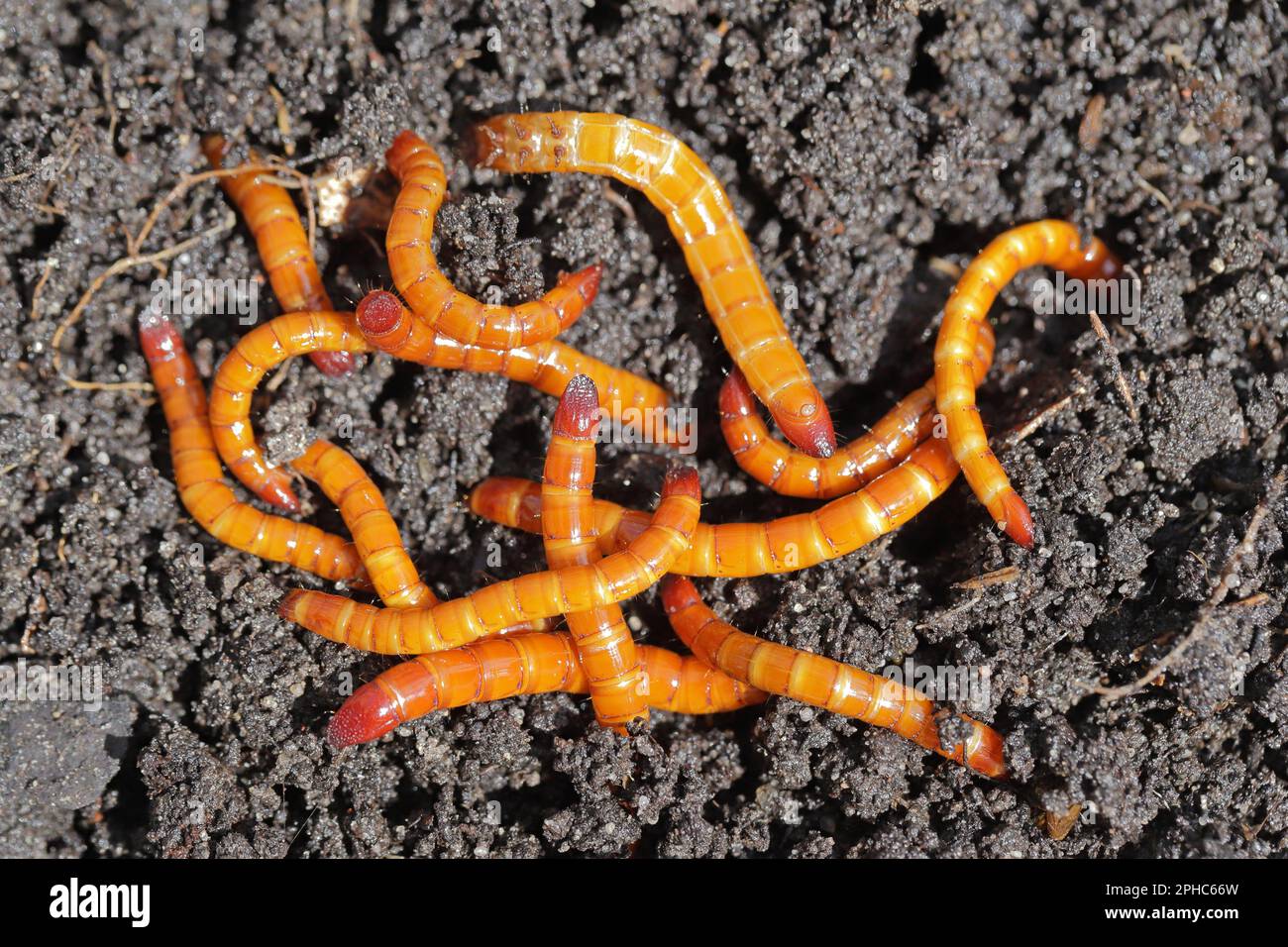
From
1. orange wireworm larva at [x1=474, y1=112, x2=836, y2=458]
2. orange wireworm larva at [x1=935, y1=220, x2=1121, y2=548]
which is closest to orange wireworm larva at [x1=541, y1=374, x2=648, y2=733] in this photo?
orange wireworm larva at [x1=474, y1=112, x2=836, y2=458]

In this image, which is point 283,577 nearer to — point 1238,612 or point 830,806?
point 830,806

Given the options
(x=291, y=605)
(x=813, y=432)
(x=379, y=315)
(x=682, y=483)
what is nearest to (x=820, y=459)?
(x=813, y=432)

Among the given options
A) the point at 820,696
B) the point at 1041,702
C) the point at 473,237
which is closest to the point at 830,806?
the point at 820,696

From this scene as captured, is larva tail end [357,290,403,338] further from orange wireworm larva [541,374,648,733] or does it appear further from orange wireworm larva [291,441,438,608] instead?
orange wireworm larva [541,374,648,733]

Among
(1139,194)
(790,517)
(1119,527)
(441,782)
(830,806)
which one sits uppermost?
(1139,194)

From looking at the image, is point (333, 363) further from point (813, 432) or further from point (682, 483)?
point (813, 432)
